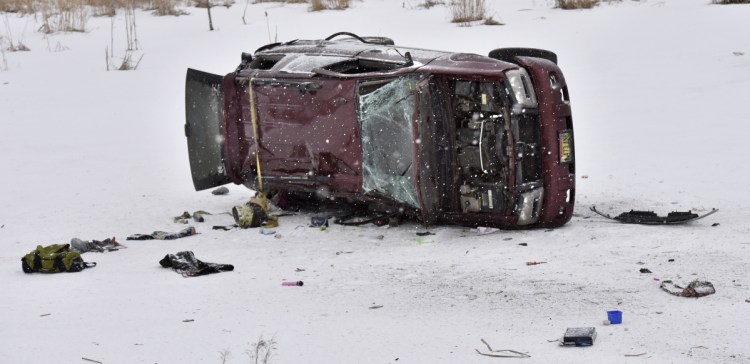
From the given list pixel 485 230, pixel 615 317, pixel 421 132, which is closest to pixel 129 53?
pixel 421 132

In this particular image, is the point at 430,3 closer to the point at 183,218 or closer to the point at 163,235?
the point at 183,218

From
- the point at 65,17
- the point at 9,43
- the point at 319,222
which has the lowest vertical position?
the point at 319,222

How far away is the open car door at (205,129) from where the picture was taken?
10.9 meters

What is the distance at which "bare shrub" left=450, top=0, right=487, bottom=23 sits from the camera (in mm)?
19328

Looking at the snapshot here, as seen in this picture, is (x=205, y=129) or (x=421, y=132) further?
(x=205, y=129)

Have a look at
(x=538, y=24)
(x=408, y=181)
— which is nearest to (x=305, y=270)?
(x=408, y=181)

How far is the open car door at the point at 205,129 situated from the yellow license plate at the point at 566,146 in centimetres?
325

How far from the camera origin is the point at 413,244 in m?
9.38

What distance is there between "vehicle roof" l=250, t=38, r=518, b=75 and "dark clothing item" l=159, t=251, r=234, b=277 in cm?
216

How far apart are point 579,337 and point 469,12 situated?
13.6 metres

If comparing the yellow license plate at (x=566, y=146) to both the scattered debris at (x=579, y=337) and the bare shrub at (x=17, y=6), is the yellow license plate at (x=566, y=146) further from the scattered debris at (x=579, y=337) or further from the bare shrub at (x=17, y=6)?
the bare shrub at (x=17, y=6)

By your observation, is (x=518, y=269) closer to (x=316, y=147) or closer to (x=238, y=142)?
(x=316, y=147)

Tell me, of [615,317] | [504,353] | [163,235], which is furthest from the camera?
[163,235]

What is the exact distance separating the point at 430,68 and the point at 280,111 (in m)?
1.55
